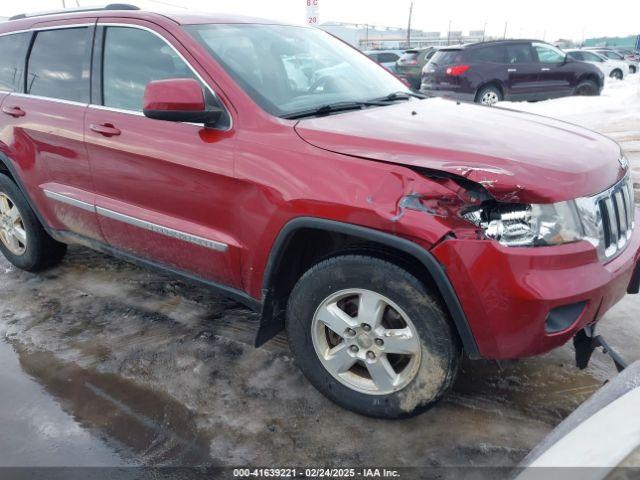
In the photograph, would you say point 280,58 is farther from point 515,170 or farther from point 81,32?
point 515,170

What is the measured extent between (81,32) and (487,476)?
3385 millimetres

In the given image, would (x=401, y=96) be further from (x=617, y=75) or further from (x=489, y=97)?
(x=617, y=75)

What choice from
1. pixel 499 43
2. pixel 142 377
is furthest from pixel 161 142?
pixel 499 43

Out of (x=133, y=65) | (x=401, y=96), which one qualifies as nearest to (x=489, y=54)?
(x=401, y=96)

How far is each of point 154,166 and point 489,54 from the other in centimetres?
1097

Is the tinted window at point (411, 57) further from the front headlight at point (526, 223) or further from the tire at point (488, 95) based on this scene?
the front headlight at point (526, 223)

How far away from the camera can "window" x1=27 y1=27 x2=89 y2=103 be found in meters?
3.31

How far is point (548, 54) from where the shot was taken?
12.5m

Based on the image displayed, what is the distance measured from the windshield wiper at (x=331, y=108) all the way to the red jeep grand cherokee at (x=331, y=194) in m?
0.01

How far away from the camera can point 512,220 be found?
1.98 meters

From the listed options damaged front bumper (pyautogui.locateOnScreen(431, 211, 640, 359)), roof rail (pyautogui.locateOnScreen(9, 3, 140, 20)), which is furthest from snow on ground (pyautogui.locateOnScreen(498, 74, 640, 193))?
roof rail (pyautogui.locateOnScreen(9, 3, 140, 20))

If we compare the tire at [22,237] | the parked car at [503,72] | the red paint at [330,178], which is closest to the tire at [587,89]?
the parked car at [503,72]

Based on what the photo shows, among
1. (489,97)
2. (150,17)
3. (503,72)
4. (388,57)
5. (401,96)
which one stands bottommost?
(388,57)

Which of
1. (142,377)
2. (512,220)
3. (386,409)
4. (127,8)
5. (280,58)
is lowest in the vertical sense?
(142,377)
